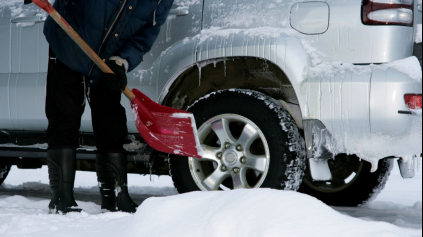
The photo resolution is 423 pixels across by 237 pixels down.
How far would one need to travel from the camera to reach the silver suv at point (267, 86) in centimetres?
287

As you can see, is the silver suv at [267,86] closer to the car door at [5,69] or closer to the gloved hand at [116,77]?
the car door at [5,69]

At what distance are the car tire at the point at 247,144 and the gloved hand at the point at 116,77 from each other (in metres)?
0.53

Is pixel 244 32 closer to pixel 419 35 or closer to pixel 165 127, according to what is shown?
pixel 165 127

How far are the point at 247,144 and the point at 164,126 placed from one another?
57cm

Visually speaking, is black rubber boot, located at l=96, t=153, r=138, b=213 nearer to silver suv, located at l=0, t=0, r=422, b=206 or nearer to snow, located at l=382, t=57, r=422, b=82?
silver suv, located at l=0, t=0, r=422, b=206

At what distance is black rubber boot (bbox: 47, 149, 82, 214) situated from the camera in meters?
2.97

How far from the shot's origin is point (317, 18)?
302 centimetres

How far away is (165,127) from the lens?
11.0 ft

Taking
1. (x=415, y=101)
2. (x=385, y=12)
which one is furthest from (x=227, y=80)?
(x=415, y=101)

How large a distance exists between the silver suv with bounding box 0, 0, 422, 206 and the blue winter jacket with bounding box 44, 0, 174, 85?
0.38 metres

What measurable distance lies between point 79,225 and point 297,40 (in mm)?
1611

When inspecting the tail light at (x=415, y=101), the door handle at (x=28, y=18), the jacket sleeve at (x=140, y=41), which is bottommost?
the tail light at (x=415, y=101)

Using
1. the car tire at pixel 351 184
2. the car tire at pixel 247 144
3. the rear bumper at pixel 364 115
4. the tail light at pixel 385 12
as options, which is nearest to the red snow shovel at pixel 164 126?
the car tire at pixel 247 144

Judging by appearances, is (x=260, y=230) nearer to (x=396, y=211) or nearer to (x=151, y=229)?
(x=151, y=229)
